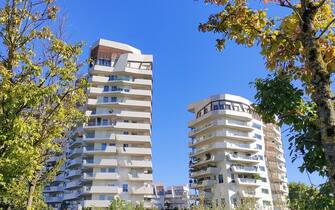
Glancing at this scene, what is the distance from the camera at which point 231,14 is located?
5.20 m

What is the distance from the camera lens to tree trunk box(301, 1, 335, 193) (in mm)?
3670

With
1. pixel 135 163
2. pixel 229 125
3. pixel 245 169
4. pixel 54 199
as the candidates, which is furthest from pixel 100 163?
pixel 245 169

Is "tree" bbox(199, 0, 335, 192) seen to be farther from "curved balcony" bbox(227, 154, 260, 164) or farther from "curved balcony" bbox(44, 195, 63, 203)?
"curved balcony" bbox(44, 195, 63, 203)

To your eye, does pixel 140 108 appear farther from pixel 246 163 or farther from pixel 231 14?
pixel 231 14

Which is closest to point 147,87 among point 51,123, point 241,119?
point 241,119

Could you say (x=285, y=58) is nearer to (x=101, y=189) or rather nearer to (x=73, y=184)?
(x=101, y=189)

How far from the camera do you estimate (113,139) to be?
2479 inches

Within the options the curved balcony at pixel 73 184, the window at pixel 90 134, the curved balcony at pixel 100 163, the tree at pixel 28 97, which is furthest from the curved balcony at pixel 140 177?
the tree at pixel 28 97

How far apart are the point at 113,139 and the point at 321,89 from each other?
198 ft

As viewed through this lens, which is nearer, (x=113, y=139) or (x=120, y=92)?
(x=113, y=139)

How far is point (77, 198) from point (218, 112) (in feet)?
95.4

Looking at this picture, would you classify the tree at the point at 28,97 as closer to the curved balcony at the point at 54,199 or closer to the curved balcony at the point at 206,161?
the curved balcony at the point at 206,161

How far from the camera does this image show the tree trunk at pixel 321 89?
3670 millimetres

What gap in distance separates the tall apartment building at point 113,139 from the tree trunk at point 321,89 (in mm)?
56179
